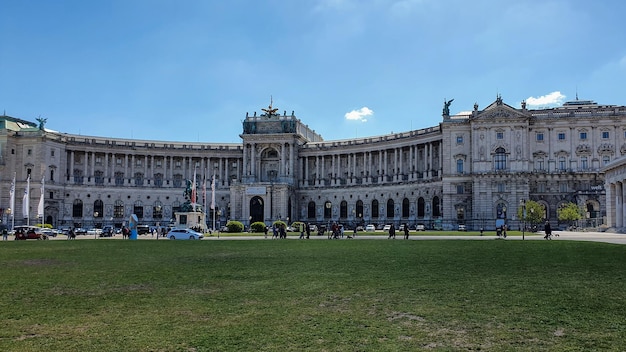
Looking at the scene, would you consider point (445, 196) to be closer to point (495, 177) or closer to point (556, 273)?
point (495, 177)

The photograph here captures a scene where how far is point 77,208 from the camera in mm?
132125

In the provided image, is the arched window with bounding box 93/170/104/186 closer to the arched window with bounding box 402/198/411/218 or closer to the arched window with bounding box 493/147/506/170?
the arched window with bounding box 402/198/411/218

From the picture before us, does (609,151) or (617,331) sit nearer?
(617,331)

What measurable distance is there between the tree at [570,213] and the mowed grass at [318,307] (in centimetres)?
6946

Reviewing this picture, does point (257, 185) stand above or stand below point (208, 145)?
below

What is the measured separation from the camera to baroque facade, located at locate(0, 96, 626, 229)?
10431 cm

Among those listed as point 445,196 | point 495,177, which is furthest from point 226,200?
point 495,177

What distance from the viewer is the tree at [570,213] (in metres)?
92.6

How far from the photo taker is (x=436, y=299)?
58.1 ft

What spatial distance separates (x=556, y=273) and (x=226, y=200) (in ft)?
403

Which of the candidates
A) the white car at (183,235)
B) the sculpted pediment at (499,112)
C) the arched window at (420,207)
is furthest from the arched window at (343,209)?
the white car at (183,235)

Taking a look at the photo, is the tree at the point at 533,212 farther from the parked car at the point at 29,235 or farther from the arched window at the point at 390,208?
the parked car at the point at 29,235

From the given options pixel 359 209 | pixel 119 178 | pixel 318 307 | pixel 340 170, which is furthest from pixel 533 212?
pixel 119 178

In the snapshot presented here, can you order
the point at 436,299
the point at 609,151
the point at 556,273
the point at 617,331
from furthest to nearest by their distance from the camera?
the point at 609,151, the point at 556,273, the point at 436,299, the point at 617,331
